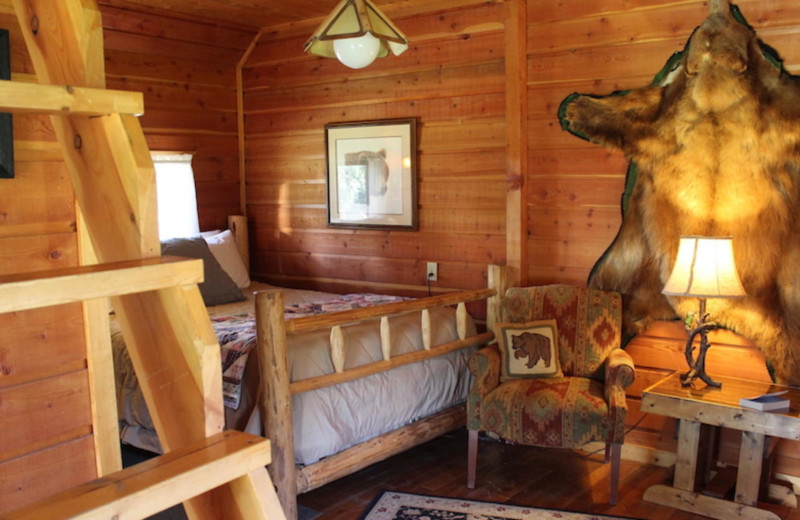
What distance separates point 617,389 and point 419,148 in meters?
1.88

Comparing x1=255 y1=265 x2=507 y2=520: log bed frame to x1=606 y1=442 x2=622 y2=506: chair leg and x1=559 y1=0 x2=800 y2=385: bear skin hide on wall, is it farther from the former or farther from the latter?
x1=559 y1=0 x2=800 y2=385: bear skin hide on wall

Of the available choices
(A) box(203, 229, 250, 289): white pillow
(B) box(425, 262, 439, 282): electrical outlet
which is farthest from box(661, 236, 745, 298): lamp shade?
(A) box(203, 229, 250, 289): white pillow

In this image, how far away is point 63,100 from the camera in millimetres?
974

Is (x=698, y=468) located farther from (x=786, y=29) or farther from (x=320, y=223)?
(x=320, y=223)

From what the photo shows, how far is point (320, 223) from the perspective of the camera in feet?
16.4

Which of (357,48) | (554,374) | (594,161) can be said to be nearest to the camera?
(357,48)

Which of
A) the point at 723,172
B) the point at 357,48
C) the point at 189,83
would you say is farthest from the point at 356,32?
the point at 189,83

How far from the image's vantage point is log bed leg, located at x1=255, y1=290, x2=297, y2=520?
2818 mm

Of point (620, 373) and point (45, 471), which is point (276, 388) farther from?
point (620, 373)

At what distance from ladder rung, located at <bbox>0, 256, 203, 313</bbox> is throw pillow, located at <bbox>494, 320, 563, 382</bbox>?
267cm

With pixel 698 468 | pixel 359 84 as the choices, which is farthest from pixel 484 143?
pixel 698 468

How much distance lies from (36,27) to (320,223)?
388 centimetres

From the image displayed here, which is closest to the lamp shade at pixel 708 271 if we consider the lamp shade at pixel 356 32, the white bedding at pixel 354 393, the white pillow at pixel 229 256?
the white bedding at pixel 354 393

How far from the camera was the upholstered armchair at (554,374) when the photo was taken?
316 centimetres
